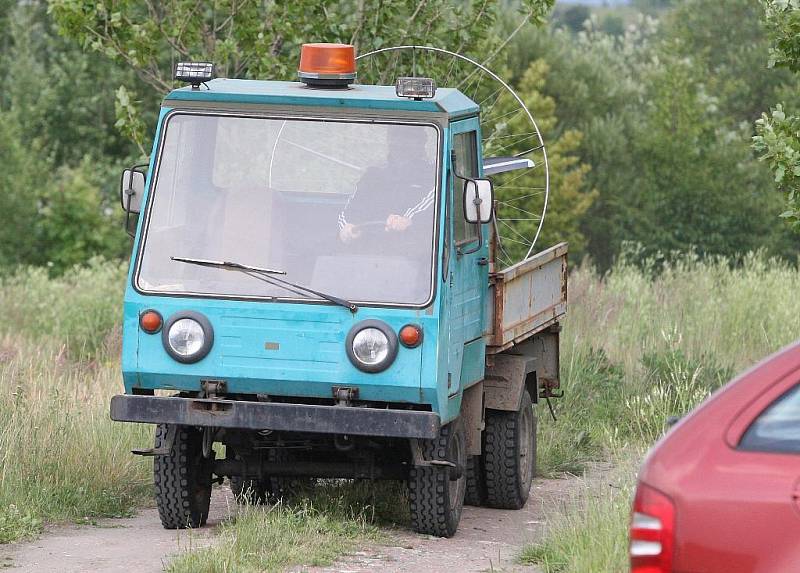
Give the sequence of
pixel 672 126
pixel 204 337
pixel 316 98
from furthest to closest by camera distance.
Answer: pixel 672 126 < pixel 316 98 < pixel 204 337

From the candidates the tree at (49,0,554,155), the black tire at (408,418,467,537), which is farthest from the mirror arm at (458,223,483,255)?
the tree at (49,0,554,155)

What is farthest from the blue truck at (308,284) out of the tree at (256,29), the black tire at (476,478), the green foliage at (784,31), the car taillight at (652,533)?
the tree at (256,29)

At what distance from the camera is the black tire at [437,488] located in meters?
8.24

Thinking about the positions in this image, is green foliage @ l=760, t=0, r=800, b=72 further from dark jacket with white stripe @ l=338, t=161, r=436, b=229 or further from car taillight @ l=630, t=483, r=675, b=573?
car taillight @ l=630, t=483, r=675, b=573

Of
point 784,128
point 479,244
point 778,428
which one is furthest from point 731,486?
point 784,128

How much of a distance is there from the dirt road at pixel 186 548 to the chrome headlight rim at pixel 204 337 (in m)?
0.93

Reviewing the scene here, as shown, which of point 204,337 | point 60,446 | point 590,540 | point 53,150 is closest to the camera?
point 590,540

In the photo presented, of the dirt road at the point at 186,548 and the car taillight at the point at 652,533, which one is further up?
the car taillight at the point at 652,533

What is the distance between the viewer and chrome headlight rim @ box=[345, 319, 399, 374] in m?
7.74

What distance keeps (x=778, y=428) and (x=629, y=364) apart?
9.79 meters

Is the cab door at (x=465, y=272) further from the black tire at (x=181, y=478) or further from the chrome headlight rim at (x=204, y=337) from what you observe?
the black tire at (x=181, y=478)

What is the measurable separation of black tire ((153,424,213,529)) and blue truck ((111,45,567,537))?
0.01 m

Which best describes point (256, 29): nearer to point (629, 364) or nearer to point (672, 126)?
point (629, 364)

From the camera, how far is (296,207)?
321 inches
